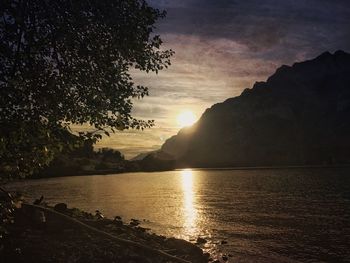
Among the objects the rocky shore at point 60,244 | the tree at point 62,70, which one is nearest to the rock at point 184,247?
the rocky shore at point 60,244

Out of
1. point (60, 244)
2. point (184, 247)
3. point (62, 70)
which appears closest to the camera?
point (62, 70)

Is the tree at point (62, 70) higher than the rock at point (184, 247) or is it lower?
higher

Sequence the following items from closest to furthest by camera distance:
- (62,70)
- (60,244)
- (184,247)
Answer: (62,70)
(60,244)
(184,247)

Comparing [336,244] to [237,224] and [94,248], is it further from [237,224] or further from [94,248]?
[94,248]

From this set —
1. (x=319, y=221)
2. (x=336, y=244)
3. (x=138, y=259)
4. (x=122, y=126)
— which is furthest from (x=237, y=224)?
(x=122, y=126)

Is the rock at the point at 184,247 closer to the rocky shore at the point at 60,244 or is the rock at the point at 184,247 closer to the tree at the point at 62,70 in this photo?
the rocky shore at the point at 60,244

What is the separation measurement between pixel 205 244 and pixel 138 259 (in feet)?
63.5

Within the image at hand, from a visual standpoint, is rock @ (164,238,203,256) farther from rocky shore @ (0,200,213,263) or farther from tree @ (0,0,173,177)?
tree @ (0,0,173,177)

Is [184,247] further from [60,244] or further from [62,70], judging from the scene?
[62,70]

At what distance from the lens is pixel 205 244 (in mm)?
41125

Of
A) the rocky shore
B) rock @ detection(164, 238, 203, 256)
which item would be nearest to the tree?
the rocky shore

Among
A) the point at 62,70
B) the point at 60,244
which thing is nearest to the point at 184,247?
the point at 60,244

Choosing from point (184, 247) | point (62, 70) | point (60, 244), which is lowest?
point (184, 247)

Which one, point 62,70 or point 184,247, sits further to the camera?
point 184,247
